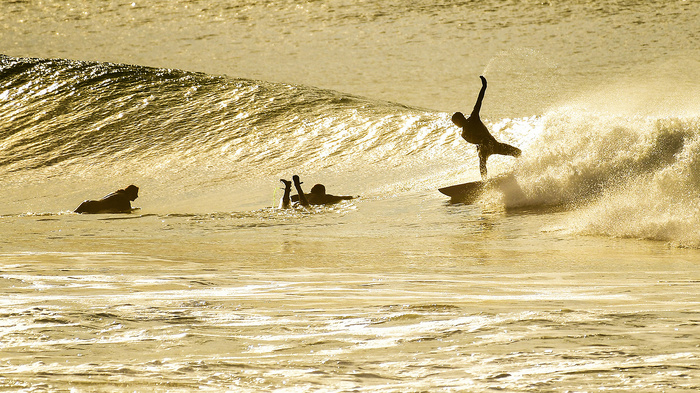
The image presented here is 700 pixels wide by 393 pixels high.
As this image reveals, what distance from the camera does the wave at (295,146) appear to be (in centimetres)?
676

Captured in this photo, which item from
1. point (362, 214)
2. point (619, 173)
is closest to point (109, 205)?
point (362, 214)

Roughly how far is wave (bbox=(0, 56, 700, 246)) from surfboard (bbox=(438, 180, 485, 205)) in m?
0.28

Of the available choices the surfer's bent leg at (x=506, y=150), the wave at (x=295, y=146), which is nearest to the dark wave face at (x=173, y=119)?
the wave at (x=295, y=146)

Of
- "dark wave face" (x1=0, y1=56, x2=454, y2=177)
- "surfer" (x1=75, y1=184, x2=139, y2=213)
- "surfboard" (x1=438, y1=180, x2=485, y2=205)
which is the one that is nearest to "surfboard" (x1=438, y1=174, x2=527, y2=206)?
"surfboard" (x1=438, y1=180, x2=485, y2=205)

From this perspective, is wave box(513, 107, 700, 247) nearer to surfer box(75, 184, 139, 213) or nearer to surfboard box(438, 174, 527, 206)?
surfboard box(438, 174, 527, 206)

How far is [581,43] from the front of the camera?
55.8ft

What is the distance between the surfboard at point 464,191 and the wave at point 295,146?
0.28 metres

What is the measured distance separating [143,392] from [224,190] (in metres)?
9.83

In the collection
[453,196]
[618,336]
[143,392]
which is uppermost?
[143,392]

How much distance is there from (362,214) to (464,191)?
3.86ft

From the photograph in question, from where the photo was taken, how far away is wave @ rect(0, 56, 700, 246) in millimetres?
6762

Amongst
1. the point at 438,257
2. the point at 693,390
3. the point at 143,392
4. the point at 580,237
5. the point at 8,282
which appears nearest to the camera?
the point at 693,390

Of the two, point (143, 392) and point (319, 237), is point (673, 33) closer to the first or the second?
point (319, 237)

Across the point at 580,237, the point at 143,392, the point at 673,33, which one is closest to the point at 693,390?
the point at 143,392
